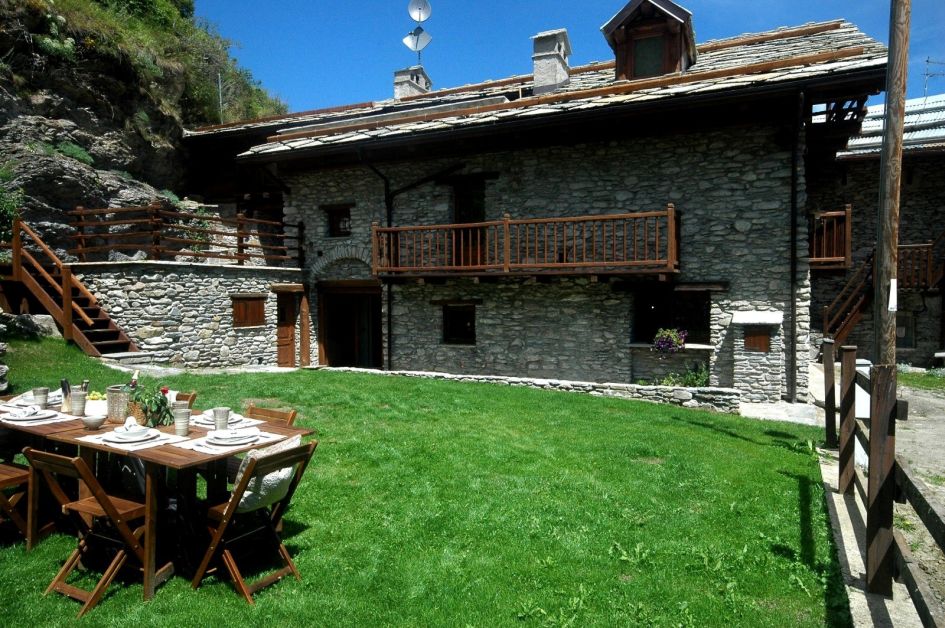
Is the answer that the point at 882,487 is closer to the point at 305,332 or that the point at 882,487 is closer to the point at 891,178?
the point at 891,178

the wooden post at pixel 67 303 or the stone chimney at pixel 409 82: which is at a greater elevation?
the stone chimney at pixel 409 82

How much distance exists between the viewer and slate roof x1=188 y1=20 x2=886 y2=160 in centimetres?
1101

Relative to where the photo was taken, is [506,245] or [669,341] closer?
[669,341]

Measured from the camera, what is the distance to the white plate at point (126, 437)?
3.90 metres

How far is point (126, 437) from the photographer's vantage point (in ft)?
12.9

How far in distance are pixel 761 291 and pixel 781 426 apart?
3309 mm

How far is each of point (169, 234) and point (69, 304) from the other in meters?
6.96

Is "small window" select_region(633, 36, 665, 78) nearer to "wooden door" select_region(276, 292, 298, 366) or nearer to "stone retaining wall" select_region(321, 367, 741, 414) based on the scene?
"stone retaining wall" select_region(321, 367, 741, 414)

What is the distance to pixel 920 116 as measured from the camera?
20.5 m

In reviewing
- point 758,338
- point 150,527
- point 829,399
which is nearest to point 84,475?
point 150,527

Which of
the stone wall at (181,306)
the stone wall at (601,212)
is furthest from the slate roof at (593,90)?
the stone wall at (181,306)

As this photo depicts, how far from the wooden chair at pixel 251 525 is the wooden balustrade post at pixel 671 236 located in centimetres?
912

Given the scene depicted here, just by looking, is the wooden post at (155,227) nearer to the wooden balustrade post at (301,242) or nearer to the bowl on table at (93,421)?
the wooden balustrade post at (301,242)

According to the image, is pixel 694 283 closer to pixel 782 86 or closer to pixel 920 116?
pixel 782 86
